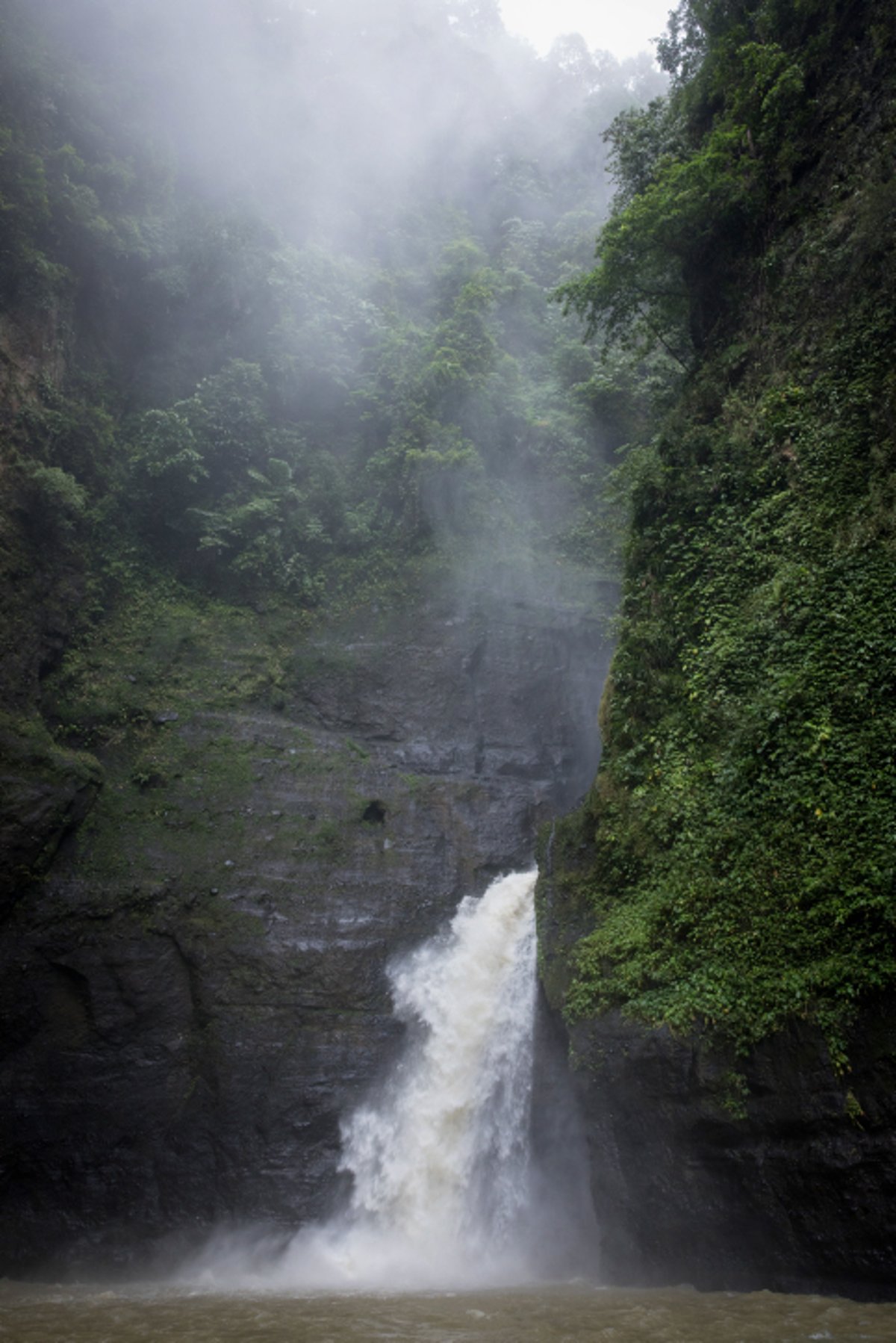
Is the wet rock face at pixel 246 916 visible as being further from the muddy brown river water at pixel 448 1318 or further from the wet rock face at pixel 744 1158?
the wet rock face at pixel 744 1158

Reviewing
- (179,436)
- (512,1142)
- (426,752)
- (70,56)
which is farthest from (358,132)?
(512,1142)

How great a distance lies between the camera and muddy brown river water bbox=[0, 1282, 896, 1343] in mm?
5609

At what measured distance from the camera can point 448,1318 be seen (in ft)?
23.1

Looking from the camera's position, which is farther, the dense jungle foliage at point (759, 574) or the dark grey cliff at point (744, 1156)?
the dense jungle foliage at point (759, 574)

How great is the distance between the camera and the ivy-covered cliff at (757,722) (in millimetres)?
6539

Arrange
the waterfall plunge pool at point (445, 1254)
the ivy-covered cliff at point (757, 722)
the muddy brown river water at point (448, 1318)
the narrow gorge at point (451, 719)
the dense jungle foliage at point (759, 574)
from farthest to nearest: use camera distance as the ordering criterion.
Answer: the narrow gorge at point (451, 719) < the dense jungle foliage at point (759, 574) < the ivy-covered cliff at point (757, 722) < the waterfall plunge pool at point (445, 1254) < the muddy brown river water at point (448, 1318)

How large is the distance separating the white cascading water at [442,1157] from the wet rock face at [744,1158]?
6.54 feet

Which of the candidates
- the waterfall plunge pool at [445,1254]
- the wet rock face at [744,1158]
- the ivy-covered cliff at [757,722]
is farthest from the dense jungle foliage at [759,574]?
the waterfall plunge pool at [445,1254]

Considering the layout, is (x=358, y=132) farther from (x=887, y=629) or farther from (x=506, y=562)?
(x=887, y=629)

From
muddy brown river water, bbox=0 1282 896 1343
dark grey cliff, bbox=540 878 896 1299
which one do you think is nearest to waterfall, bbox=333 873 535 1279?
muddy brown river water, bbox=0 1282 896 1343

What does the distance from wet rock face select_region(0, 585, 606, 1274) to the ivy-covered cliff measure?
3.88m

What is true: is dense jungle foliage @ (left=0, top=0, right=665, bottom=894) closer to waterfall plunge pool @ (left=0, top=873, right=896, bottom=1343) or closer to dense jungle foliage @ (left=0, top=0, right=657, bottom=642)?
dense jungle foliage @ (left=0, top=0, right=657, bottom=642)

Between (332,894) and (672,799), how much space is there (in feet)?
22.0

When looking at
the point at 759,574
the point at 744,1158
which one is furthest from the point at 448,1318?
the point at 759,574
